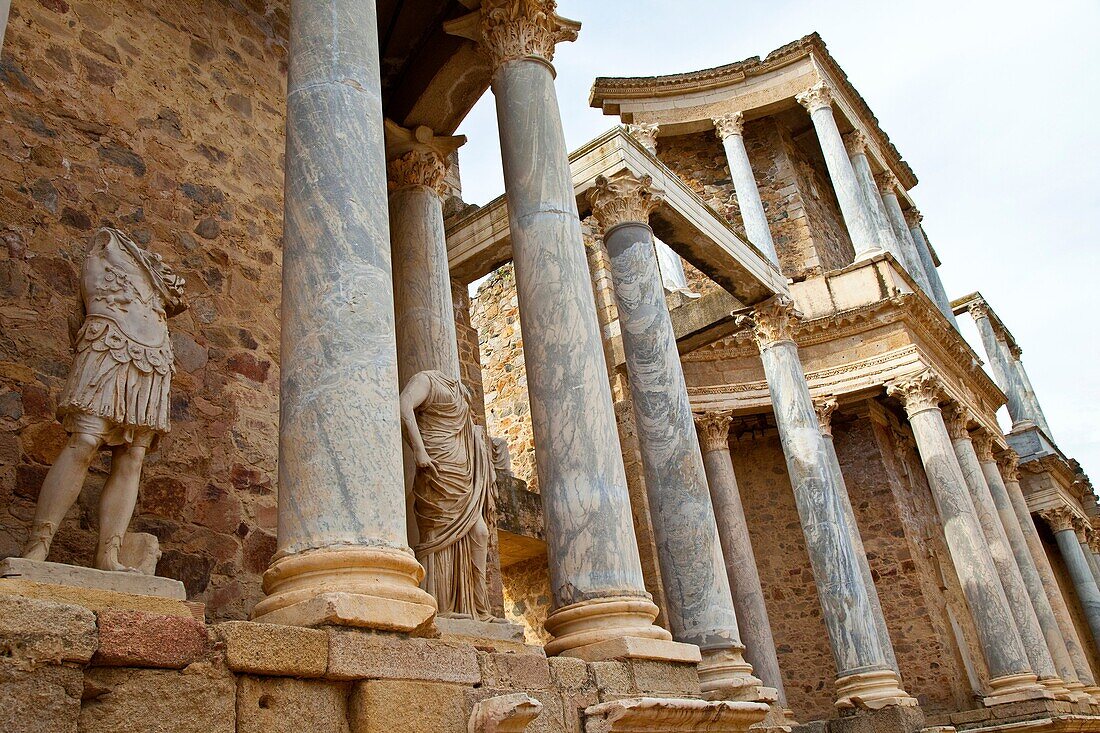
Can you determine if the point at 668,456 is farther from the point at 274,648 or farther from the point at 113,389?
the point at 274,648

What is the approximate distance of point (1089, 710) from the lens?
Answer: 47.2 feet

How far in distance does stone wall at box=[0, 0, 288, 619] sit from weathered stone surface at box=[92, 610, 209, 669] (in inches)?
106

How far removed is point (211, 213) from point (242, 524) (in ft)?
8.58

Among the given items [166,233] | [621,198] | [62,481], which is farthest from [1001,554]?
[62,481]

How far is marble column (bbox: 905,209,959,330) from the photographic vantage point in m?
20.2

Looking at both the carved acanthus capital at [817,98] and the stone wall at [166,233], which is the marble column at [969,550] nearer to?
the carved acanthus capital at [817,98]

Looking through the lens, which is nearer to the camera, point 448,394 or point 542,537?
point 448,394

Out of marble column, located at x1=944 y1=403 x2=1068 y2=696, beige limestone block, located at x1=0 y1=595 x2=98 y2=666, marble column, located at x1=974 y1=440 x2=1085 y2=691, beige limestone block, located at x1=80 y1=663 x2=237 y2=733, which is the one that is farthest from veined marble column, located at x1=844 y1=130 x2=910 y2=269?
beige limestone block, located at x1=0 y1=595 x2=98 y2=666

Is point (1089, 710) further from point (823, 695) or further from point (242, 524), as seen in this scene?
point (242, 524)

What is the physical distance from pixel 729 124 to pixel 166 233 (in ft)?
43.9

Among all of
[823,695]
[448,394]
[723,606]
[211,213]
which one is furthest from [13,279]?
[823,695]

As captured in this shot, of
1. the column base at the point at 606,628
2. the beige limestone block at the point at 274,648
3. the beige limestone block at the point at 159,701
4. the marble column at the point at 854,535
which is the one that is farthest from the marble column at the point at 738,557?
the beige limestone block at the point at 159,701

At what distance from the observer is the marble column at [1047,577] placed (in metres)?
16.7

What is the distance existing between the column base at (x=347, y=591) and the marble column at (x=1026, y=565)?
13824mm
